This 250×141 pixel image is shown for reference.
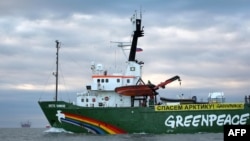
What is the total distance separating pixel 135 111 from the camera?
3988cm

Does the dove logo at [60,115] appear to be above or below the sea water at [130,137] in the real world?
above

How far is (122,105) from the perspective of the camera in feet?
141

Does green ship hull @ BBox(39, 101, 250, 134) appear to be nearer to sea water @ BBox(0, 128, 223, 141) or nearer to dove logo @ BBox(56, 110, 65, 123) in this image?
sea water @ BBox(0, 128, 223, 141)

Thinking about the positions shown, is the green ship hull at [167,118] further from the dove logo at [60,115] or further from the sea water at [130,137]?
the dove logo at [60,115]

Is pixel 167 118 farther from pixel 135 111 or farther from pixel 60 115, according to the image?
pixel 60 115

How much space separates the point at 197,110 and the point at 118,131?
7.74 m

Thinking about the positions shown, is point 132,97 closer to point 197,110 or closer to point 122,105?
point 122,105

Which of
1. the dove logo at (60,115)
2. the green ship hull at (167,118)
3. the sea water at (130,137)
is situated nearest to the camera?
the sea water at (130,137)

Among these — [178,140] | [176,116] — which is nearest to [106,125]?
[176,116]

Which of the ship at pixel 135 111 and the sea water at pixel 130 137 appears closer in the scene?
the sea water at pixel 130 137

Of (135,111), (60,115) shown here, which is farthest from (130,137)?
(60,115)

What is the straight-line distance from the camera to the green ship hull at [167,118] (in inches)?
1566

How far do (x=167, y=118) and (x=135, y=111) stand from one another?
3.10m

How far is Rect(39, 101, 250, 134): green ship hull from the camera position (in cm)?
3978
